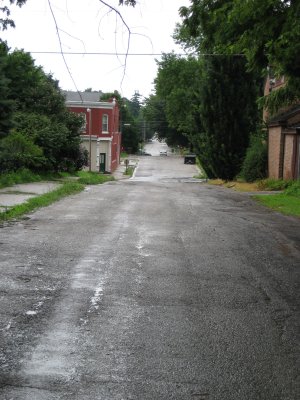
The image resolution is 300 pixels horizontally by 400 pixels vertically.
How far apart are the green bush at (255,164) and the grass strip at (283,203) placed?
11.8m

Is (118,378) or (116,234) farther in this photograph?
(116,234)

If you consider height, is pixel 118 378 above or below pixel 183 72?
below

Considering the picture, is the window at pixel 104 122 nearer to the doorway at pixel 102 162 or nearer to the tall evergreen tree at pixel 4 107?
the doorway at pixel 102 162

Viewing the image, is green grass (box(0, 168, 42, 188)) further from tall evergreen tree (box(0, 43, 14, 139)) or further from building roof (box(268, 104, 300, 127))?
building roof (box(268, 104, 300, 127))

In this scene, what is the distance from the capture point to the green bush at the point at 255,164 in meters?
Result: 34.5

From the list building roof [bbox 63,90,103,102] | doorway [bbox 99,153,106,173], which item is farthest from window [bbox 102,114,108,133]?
building roof [bbox 63,90,103,102]

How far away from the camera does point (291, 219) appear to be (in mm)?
15062

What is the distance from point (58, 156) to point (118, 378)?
102ft

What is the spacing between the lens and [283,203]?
19312 mm

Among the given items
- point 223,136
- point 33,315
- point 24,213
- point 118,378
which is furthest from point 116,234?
point 223,136

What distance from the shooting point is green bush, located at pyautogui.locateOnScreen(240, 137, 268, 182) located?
34.5 m

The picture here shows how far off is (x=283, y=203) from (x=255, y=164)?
51.7 feet

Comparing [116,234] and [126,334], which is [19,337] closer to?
[126,334]

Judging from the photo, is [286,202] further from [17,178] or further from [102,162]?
[102,162]
